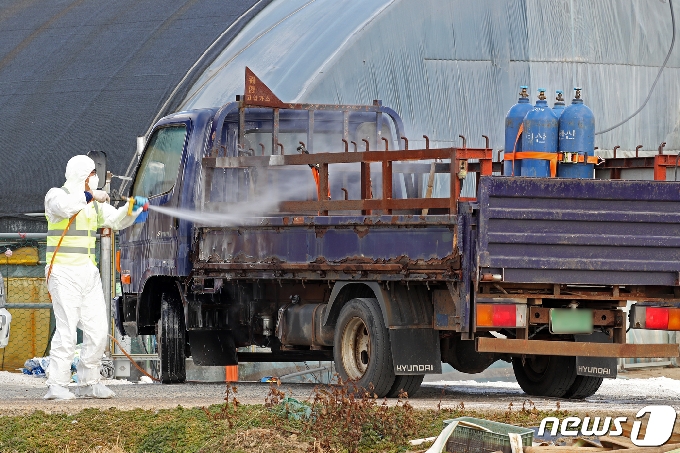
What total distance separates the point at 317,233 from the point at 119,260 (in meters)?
4.10

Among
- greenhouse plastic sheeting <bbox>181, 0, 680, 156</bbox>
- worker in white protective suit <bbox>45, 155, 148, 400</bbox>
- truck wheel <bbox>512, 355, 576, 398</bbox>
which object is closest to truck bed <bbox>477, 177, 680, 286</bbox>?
truck wheel <bbox>512, 355, 576, 398</bbox>

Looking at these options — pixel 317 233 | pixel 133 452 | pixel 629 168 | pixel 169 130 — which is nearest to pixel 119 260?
pixel 169 130

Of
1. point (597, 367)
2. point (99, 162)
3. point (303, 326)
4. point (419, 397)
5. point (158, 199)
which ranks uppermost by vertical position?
point (99, 162)

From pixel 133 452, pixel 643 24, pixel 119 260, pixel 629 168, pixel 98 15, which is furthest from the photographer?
pixel 98 15

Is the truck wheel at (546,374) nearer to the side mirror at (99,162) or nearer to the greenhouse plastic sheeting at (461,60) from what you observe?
the side mirror at (99,162)

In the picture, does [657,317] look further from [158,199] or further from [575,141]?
[158,199]

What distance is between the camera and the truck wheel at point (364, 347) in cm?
1195

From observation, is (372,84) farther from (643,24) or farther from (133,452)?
(133,452)

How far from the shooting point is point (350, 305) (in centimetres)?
1235

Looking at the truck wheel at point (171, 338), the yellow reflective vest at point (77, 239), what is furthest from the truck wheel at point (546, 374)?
the yellow reflective vest at point (77, 239)

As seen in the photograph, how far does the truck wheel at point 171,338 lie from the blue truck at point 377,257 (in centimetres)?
2

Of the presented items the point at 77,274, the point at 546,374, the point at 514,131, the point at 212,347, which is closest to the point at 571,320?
the point at 546,374

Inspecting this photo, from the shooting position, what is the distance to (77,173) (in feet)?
40.7

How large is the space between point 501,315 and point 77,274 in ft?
11.9
